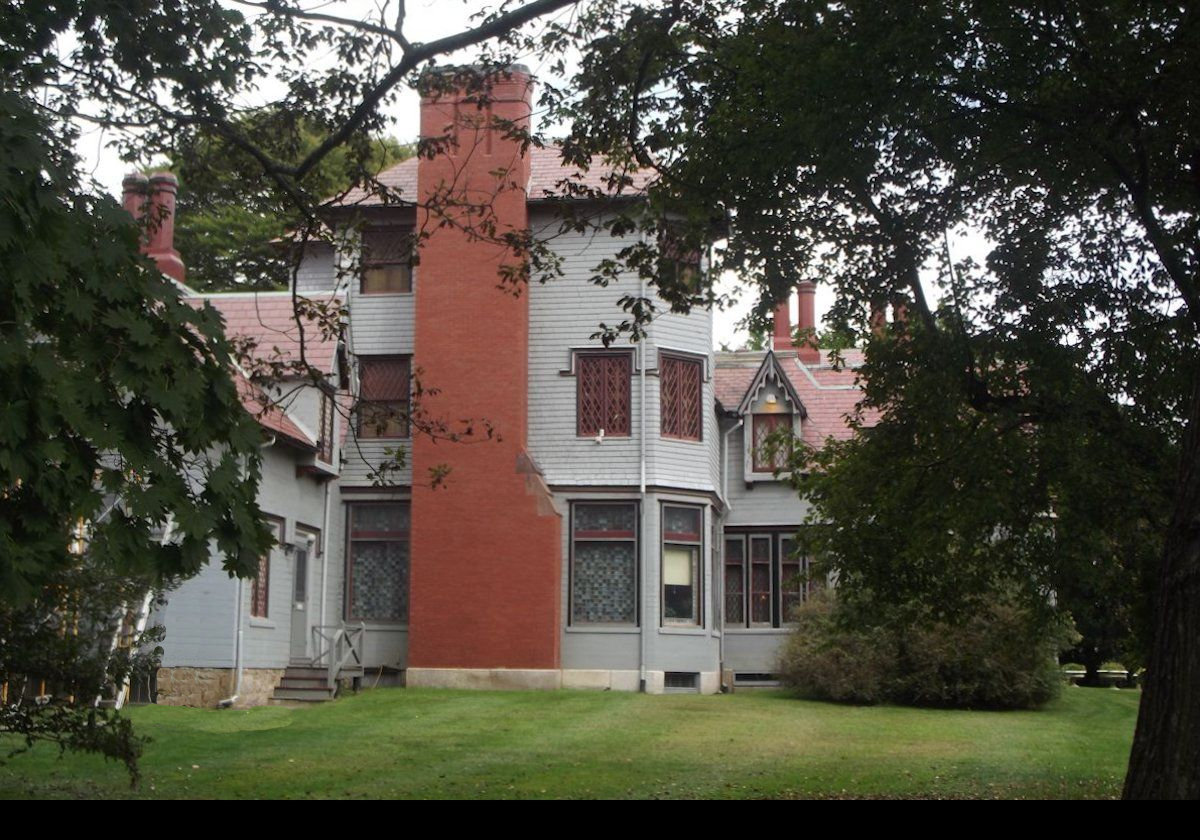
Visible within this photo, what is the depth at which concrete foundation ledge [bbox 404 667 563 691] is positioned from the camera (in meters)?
26.5

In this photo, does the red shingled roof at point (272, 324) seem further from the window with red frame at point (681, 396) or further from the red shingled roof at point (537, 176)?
the window with red frame at point (681, 396)

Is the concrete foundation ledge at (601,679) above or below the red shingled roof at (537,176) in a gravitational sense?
below

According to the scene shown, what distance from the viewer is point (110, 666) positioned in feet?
39.5

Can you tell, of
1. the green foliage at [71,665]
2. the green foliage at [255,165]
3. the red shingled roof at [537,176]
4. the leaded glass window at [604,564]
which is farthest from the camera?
the red shingled roof at [537,176]

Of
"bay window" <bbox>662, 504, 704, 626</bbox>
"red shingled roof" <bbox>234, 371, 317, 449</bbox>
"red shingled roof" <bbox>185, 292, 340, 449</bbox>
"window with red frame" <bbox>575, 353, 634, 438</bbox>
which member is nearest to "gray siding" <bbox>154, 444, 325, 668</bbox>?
"red shingled roof" <bbox>234, 371, 317, 449</bbox>

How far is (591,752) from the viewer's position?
16953 millimetres

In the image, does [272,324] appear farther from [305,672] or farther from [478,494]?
[305,672]

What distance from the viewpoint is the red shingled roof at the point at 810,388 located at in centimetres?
3203

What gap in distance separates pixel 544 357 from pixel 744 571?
725 centimetres

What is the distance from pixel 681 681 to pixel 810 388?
9.19 m

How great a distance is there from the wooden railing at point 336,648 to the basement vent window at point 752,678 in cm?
843

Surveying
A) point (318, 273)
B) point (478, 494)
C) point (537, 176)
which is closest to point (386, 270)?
point (318, 273)

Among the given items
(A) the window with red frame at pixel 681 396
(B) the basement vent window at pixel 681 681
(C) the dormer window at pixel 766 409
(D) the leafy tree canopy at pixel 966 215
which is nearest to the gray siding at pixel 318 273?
(A) the window with red frame at pixel 681 396

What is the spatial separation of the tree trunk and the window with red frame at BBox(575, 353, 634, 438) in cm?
1897
